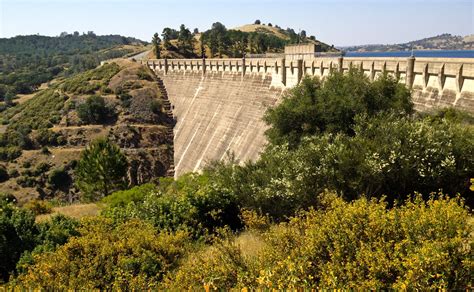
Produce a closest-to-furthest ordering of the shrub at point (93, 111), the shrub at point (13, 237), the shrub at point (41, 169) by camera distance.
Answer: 1. the shrub at point (13, 237)
2. the shrub at point (41, 169)
3. the shrub at point (93, 111)

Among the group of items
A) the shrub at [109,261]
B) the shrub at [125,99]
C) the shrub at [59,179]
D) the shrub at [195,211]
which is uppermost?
the shrub at [109,261]

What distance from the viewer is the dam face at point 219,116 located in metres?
35.3

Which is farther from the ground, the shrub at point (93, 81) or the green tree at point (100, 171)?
the shrub at point (93, 81)

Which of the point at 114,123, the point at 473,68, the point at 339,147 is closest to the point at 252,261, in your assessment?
the point at 339,147

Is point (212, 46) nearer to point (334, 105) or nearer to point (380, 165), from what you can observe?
point (334, 105)

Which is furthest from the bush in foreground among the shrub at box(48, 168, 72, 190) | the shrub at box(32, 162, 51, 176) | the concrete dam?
the shrub at box(32, 162, 51, 176)

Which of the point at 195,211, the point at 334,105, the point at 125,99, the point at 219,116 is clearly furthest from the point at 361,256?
the point at 125,99

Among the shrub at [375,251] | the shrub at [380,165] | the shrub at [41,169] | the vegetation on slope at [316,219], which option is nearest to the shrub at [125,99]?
the shrub at [41,169]

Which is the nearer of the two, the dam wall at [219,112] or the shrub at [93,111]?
the dam wall at [219,112]

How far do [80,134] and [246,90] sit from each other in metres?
32.5

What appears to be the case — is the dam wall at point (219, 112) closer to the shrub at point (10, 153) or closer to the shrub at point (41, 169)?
the shrub at point (41, 169)

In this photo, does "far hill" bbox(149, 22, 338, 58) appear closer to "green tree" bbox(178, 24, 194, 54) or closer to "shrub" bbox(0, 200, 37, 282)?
"green tree" bbox(178, 24, 194, 54)

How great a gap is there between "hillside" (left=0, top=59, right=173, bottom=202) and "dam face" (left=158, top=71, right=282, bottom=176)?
17.4ft

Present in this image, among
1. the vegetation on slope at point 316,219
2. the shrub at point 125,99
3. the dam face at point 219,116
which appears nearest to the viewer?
the vegetation on slope at point 316,219
